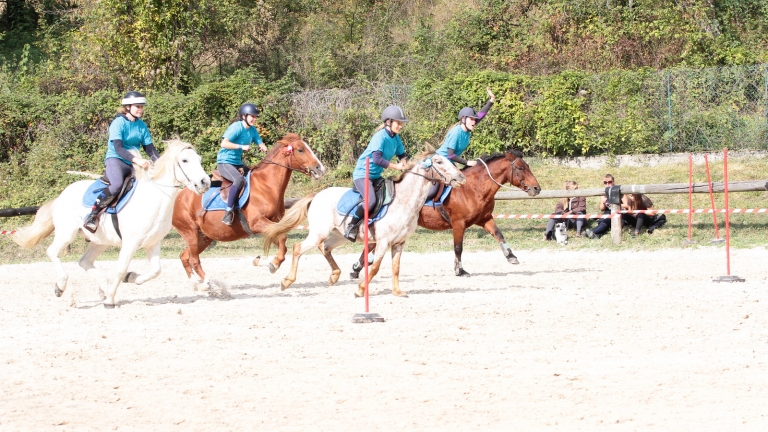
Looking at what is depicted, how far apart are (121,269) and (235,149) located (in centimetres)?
284

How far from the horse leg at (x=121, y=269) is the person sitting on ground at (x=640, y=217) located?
10903mm

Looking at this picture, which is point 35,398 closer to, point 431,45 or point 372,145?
point 372,145

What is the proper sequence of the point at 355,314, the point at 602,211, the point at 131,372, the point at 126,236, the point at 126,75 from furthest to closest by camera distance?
1. the point at 126,75
2. the point at 602,211
3. the point at 126,236
4. the point at 355,314
5. the point at 131,372

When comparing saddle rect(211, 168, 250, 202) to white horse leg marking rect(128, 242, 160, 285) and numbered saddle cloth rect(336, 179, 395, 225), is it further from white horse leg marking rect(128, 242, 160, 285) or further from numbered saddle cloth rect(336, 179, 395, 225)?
numbered saddle cloth rect(336, 179, 395, 225)

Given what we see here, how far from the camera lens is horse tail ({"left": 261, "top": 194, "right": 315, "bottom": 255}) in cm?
1252

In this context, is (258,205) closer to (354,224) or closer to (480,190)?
(354,224)

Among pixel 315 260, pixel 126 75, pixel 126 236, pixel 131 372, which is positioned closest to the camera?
pixel 131 372

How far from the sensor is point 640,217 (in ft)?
62.3

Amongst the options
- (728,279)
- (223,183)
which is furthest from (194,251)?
(728,279)

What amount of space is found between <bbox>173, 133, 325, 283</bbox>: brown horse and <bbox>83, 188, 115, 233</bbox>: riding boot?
1853 mm

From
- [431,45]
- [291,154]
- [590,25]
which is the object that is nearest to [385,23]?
[431,45]

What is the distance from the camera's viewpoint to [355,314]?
1013 cm

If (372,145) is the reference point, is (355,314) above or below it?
below

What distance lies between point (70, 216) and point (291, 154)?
3.15 m
